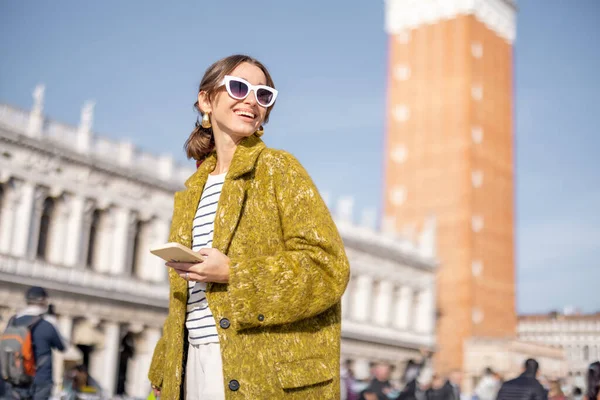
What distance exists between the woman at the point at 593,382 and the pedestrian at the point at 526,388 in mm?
1485

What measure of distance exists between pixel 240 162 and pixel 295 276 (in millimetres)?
474

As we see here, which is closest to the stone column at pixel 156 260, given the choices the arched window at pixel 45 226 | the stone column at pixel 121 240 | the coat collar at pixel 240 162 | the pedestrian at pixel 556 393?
the stone column at pixel 121 240

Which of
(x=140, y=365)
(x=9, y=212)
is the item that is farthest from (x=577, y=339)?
(x=9, y=212)

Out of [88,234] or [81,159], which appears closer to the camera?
[81,159]

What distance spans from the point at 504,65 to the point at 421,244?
1180 cm

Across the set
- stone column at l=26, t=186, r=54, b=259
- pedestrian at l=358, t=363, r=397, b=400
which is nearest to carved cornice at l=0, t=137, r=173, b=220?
stone column at l=26, t=186, r=54, b=259

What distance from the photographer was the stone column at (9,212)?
22.5 meters

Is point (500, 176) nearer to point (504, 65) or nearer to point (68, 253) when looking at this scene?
point (504, 65)

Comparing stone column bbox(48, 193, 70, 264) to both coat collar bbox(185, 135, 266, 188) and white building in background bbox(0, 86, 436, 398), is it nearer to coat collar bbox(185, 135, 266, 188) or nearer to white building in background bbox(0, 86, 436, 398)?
white building in background bbox(0, 86, 436, 398)

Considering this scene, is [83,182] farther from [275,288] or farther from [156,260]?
[275,288]

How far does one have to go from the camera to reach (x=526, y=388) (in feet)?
26.8

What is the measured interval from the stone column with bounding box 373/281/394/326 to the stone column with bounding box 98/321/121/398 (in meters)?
15.1

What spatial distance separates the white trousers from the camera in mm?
2578

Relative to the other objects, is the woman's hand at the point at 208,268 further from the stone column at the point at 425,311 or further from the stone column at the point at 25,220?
the stone column at the point at 425,311
